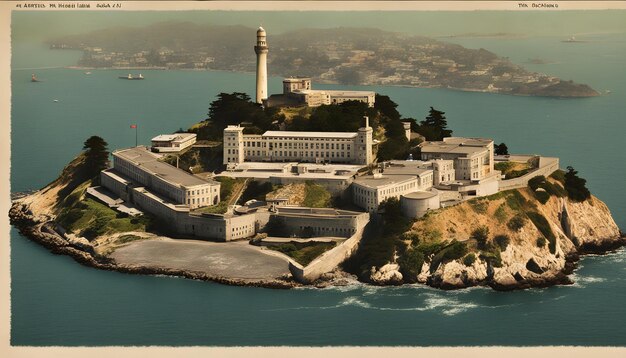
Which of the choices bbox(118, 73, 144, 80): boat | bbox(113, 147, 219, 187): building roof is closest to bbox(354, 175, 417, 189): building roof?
bbox(113, 147, 219, 187): building roof

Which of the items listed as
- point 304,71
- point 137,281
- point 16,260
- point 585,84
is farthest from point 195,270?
point 585,84

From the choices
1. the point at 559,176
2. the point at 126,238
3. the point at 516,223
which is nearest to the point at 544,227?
the point at 516,223

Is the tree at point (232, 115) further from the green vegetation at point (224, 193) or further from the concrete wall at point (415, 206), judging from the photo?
the concrete wall at point (415, 206)

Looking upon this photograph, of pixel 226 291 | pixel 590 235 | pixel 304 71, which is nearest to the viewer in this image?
pixel 226 291

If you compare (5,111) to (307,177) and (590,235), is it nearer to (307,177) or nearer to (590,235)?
(307,177)

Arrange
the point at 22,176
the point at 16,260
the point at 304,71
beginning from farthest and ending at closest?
the point at 304,71 < the point at 22,176 < the point at 16,260

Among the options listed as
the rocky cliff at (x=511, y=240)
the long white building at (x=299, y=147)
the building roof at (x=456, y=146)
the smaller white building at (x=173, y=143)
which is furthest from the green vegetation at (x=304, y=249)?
the smaller white building at (x=173, y=143)
